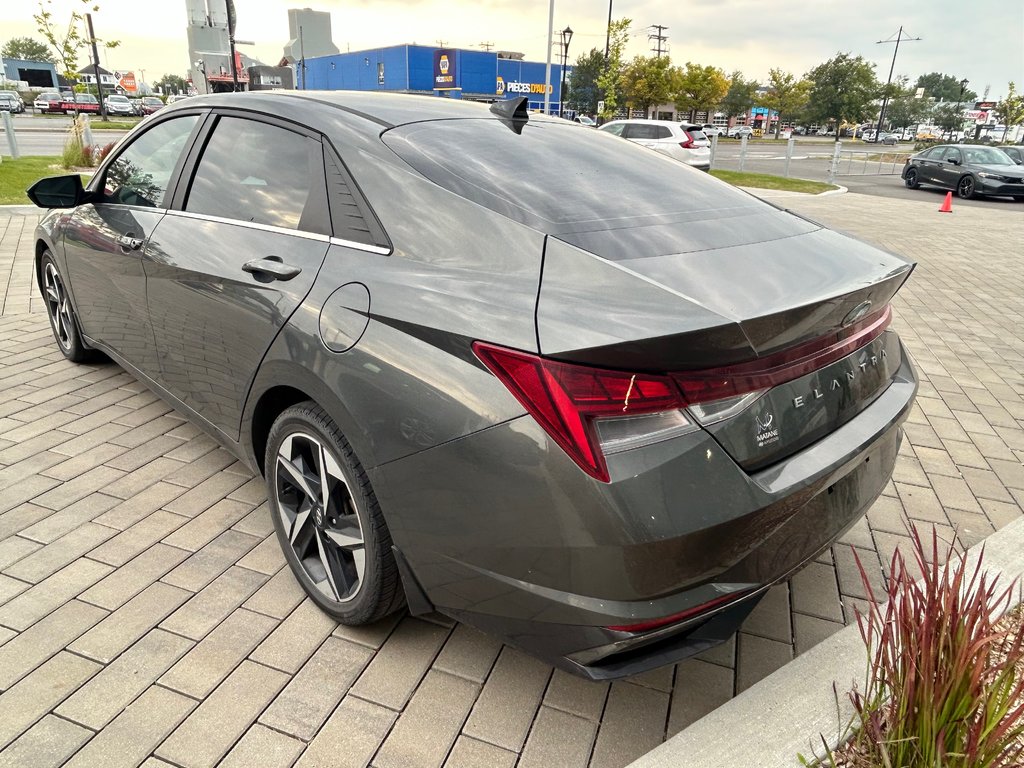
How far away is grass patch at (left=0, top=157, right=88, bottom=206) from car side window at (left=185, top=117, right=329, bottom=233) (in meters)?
10.2

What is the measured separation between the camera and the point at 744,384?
174 cm

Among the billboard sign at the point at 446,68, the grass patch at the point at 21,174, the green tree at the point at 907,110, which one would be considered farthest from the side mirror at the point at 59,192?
the green tree at the point at 907,110

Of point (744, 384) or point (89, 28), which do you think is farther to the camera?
point (89, 28)

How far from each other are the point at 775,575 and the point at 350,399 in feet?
4.10

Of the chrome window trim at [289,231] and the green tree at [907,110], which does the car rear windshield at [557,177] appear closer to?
the chrome window trim at [289,231]

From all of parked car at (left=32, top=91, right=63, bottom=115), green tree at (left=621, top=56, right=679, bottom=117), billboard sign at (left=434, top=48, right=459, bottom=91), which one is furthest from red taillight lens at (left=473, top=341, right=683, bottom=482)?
billboard sign at (left=434, top=48, right=459, bottom=91)

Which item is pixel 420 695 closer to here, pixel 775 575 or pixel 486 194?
pixel 775 575

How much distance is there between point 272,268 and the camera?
7.83 feet

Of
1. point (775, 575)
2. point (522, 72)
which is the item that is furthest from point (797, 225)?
point (522, 72)

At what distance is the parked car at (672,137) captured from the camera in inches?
821

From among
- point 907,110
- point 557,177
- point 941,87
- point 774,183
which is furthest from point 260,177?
point 941,87

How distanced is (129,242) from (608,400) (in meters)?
2.67

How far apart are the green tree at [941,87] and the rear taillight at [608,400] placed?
125250 millimetres

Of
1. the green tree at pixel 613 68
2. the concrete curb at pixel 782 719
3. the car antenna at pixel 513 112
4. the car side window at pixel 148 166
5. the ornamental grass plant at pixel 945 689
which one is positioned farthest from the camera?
the green tree at pixel 613 68
